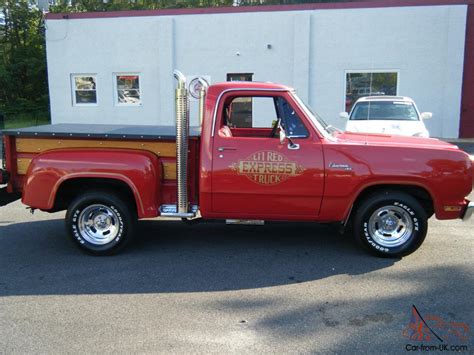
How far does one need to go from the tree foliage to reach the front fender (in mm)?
26845

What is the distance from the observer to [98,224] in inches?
215

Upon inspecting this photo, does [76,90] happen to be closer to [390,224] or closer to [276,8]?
[276,8]

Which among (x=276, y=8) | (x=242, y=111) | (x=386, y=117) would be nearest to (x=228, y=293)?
(x=242, y=111)

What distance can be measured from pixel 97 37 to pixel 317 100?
889cm

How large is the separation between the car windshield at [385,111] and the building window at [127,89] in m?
9.76

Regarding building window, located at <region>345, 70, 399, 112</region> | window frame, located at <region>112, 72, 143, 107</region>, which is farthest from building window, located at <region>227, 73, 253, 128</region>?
window frame, located at <region>112, 72, 143, 107</region>

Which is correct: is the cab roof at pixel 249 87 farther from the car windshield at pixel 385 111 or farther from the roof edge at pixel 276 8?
the roof edge at pixel 276 8

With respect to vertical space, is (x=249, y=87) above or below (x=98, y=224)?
above

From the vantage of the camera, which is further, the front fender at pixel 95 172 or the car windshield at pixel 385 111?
the car windshield at pixel 385 111

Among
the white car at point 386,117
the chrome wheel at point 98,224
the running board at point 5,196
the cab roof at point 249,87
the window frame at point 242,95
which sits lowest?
the chrome wheel at point 98,224

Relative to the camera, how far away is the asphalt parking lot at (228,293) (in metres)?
3.54

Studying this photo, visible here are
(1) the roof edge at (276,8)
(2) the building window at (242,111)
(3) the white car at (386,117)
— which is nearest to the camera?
(2) the building window at (242,111)

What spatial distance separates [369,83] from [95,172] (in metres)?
13.6

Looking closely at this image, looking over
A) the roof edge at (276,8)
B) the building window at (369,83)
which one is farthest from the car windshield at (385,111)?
the roof edge at (276,8)
